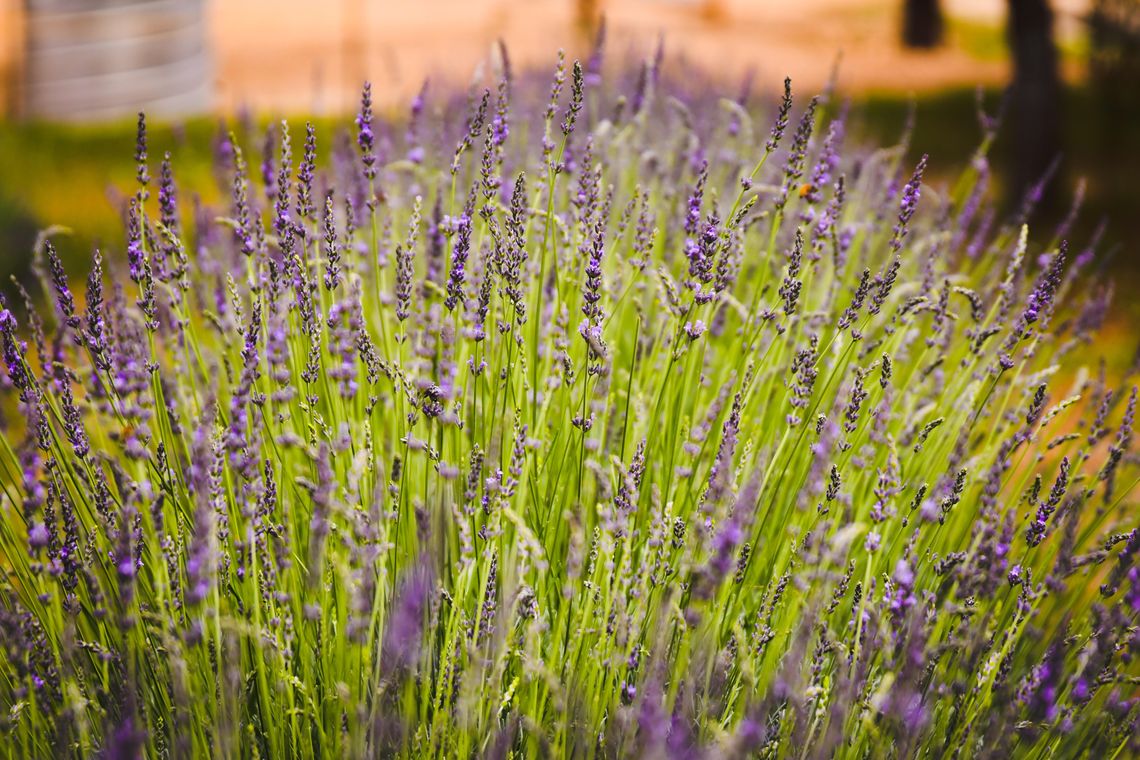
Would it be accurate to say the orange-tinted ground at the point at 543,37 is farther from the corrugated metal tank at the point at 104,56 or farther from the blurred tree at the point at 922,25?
the corrugated metal tank at the point at 104,56

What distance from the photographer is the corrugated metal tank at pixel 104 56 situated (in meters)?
9.12

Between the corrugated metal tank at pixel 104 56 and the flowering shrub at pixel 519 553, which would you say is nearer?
the flowering shrub at pixel 519 553

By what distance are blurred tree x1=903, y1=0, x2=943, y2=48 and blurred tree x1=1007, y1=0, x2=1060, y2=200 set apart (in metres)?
7.34

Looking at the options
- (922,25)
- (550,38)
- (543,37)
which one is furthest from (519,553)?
(922,25)

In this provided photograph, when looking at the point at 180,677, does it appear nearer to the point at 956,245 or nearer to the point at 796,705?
the point at 796,705

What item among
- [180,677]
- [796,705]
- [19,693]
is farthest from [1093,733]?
[19,693]

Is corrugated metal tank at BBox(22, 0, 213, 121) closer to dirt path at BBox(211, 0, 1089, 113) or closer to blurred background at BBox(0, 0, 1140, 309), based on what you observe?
blurred background at BBox(0, 0, 1140, 309)

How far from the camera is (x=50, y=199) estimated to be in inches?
283

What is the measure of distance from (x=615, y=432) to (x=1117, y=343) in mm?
4343

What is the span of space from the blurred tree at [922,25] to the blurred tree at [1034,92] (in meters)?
7.34

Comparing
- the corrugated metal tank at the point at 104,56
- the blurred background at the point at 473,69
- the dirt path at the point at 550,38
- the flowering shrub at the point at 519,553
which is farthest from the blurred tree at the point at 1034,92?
the corrugated metal tank at the point at 104,56

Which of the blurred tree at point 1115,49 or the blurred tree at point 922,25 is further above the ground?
the blurred tree at point 1115,49

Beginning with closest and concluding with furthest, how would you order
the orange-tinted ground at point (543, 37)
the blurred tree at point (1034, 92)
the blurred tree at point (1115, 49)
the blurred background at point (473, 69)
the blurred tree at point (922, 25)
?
the blurred tree at point (1034, 92), the blurred background at point (473, 69), the blurred tree at point (1115, 49), the orange-tinted ground at point (543, 37), the blurred tree at point (922, 25)

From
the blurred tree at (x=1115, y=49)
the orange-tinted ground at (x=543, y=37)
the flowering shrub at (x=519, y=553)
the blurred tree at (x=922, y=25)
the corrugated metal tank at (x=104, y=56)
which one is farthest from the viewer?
the blurred tree at (x=922, y=25)
